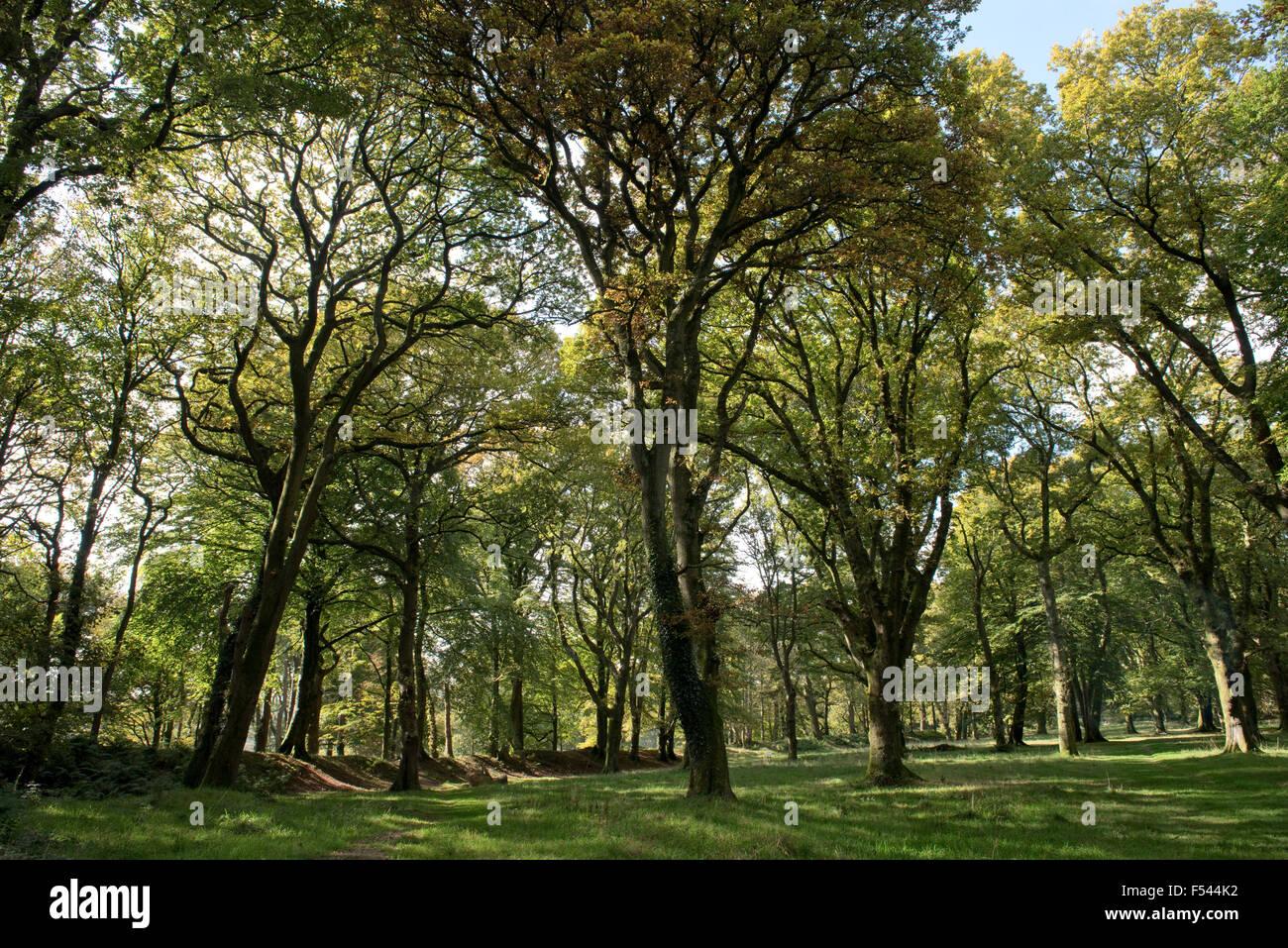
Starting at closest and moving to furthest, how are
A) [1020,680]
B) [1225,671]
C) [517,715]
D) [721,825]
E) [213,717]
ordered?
[721,825], [213,717], [1225,671], [517,715], [1020,680]

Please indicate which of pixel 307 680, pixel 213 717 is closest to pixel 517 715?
pixel 307 680

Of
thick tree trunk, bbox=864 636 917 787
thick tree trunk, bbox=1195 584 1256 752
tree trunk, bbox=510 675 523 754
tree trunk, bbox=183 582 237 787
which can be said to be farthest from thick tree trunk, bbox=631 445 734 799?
tree trunk, bbox=510 675 523 754

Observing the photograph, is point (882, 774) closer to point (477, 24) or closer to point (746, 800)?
point (746, 800)

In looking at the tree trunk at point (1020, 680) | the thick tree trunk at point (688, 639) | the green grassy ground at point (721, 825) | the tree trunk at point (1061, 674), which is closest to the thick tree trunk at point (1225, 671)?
the tree trunk at point (1061, 674)

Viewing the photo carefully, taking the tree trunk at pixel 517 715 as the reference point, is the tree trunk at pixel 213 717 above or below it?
above

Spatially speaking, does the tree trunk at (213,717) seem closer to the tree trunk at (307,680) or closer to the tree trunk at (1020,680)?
the tree trunk at (307,680)

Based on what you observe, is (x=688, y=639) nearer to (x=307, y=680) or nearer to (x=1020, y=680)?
(x=307, y=680)

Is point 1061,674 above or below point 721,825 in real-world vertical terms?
below

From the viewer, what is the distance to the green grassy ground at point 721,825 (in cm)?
726

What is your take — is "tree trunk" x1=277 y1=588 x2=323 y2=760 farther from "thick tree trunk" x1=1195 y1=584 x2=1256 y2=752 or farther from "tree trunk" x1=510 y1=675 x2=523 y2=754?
"thick tree trunk" x1=1195 y1=584 x2=1256 y2=752

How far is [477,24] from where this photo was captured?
1053 cm

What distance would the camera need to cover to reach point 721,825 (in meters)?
8.77
